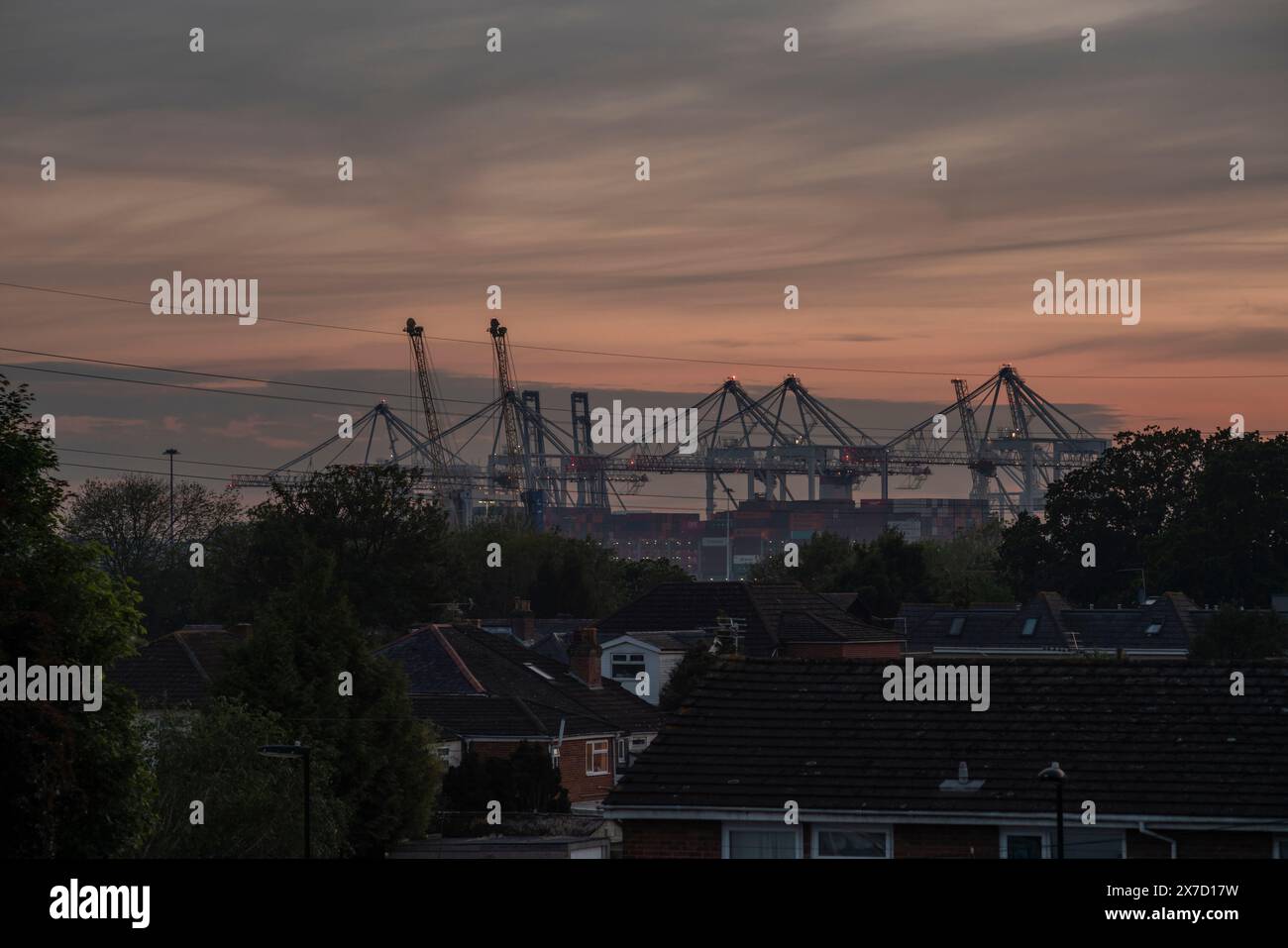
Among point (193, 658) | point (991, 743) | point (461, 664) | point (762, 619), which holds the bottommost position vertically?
point (461, 664)

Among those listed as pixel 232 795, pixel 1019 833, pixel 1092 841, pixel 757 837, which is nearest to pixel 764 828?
pixel 757 837

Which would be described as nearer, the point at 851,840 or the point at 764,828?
the point at 764,828

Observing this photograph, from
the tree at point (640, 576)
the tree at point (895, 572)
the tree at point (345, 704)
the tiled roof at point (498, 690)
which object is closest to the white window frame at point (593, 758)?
the tiled roof at point (498, 690)

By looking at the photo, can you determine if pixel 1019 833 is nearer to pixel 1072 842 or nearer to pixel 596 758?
pixel 1072 842

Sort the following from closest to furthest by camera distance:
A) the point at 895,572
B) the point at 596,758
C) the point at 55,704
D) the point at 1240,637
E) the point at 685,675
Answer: the point at 55,704 < the point at 596,758 < the point at 685,675 < the point at 1240,637 < the point at 895,572

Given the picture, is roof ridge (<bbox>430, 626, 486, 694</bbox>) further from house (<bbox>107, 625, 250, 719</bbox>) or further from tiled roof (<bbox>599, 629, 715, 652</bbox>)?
tiled roof (<bbox>599, 629, 715, 652</bbox>)
